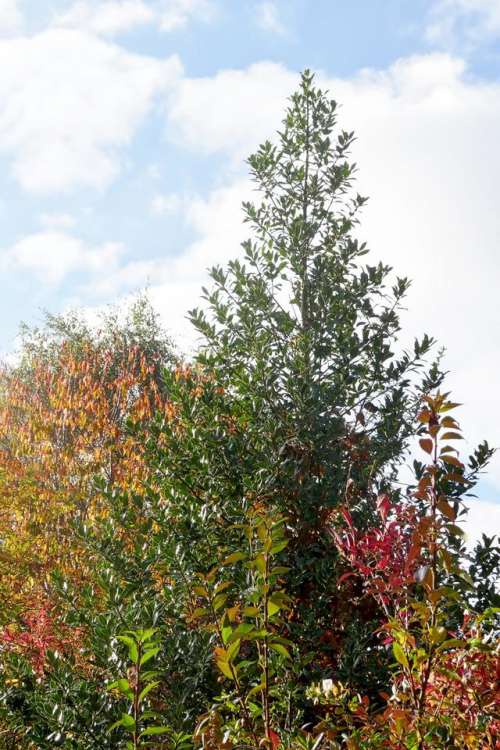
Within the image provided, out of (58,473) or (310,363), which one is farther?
(58,473)

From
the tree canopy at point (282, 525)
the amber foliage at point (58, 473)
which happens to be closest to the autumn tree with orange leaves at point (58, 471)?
the amber foliage at point (58, 473)

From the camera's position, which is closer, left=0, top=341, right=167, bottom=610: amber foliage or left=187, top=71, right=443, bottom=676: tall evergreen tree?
left=187, top=71, right=443, bottom=676: tall evergreen tree

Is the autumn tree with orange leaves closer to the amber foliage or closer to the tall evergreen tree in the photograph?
the amber foliage

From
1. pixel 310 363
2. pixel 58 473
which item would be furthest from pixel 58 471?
pixel 310 363

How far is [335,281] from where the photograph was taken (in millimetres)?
8422

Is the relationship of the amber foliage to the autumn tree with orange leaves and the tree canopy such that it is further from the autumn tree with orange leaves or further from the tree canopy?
the tree canopy

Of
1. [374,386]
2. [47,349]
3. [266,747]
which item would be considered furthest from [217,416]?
[47,349]

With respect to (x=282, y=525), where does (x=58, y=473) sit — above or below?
above

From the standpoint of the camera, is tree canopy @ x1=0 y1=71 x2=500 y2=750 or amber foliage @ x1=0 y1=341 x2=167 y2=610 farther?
amber foliage @ x1=0 y1=341 x2=167 y2=610

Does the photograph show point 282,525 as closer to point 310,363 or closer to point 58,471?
point 310,363

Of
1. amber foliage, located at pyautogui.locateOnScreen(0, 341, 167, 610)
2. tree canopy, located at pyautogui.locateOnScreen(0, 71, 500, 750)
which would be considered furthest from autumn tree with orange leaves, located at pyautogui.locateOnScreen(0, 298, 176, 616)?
tree canopy, located at pyautogui.locateOnScreen(0, 71, 500, 750)

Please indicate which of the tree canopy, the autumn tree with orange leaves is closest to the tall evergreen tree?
the tree canopy

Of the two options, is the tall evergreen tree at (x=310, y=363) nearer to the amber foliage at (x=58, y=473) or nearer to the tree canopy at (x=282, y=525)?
the tree canopy at (x=282, y=525)

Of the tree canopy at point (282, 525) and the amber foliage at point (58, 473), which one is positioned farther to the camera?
the amber foliage at point (58, 473)
